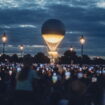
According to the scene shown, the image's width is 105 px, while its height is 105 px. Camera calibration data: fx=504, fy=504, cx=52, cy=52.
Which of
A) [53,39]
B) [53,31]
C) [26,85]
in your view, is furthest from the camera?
[53,39]

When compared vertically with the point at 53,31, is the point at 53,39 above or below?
below

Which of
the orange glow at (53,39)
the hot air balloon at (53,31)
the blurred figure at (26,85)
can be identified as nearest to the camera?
the blurred figure at (26,85)

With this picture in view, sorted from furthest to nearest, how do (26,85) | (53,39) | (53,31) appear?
(53,39) → (53,31) → (26,85)

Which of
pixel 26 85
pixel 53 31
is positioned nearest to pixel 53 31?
pixel 53 31

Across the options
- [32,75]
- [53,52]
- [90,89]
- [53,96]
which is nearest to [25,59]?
[32,75]

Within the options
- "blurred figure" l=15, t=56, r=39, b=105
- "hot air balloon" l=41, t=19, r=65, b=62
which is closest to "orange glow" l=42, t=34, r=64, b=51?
"hot air balloon" l=41, t=19, r=65, b=62

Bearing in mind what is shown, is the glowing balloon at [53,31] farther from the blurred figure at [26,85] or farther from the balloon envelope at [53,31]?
the blurred figure at [26,85]

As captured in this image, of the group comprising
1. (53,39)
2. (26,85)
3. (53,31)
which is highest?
(26,85)

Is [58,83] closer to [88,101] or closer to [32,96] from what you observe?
[88,101]

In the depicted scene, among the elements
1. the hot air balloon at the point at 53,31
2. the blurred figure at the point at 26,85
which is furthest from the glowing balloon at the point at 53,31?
the blurred figure at the point at 26,85

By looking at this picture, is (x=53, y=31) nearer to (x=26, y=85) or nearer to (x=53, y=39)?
(x=53, y=39)

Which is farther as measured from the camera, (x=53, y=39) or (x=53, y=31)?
(x=53, y=39)

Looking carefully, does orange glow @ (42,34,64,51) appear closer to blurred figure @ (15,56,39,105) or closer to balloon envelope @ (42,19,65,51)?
balloon envelope @ (42,19,65,51)

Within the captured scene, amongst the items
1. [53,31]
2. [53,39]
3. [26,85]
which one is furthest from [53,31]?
[26,85]
